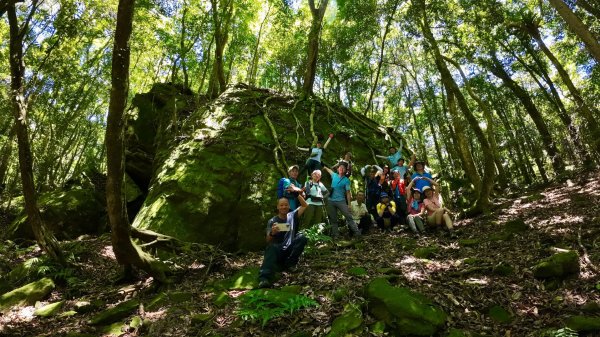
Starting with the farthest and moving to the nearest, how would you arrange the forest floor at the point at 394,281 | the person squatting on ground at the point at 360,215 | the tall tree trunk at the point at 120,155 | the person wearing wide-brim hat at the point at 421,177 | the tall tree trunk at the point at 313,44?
1. the tall tree trunk at the point at 313,44
2. the person squatting on ground at the point at 360,215
3. the person wearing wide-brim hat at the point at 421,177
4. the tall tree trunk at the point at 120,155
5. the forest floor at the point at 394,281

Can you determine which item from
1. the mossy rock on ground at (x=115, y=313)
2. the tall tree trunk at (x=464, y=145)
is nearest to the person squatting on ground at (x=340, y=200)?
the tall tree trunk at (x=464, y=145)

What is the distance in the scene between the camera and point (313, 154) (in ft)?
30.7

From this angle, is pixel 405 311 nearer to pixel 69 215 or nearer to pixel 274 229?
pixel 274 229

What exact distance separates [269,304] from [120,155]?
284cm

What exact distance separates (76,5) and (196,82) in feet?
42.9

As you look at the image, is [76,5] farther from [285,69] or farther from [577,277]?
[285,69]

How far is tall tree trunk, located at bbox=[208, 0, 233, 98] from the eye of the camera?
11820 millimetres

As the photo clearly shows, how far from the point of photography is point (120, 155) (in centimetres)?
503

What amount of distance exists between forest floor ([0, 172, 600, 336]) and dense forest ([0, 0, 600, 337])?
0.10ft

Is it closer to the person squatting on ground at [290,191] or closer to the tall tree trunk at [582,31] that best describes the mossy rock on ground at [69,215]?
the person squatting on ground at [290,191]

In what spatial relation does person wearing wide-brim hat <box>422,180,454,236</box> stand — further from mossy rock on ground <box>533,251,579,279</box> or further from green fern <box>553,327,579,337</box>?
green fern <box>553,327,579,337</box>

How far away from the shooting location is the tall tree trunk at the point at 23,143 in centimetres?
650

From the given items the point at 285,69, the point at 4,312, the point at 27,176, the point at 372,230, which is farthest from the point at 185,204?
the point at 285,69

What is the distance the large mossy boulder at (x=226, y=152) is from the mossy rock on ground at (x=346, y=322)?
4.27 m
